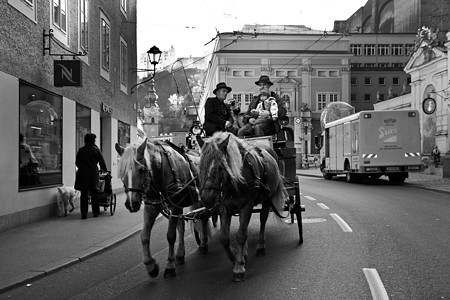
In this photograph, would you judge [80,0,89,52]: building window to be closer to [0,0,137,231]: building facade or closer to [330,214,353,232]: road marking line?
[0,0,137,231]: building facade

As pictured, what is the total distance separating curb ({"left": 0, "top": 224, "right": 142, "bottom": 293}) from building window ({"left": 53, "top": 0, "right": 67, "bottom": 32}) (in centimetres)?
616

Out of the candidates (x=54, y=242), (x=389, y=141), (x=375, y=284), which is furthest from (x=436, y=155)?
(x=375, y=284)

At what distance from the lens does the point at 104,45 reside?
721 inches

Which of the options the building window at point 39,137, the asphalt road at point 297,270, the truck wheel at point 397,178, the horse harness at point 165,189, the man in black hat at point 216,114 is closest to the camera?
the asphalt road at point 297,270

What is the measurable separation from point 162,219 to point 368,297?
846 centimetres

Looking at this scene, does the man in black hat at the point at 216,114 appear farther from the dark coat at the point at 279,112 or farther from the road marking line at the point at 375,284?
the road marking line at the point at 375,284

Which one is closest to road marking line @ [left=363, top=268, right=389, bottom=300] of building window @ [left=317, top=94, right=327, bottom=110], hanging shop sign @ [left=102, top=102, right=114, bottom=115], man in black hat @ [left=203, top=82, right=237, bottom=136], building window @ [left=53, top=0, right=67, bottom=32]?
man in black hat @ [left=203, top=82, right=237, bottom=136]

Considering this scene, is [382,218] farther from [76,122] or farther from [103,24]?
[103,24]

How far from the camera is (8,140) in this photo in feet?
33.2

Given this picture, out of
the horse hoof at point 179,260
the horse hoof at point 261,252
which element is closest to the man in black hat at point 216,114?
the horse hoof at point 261,252

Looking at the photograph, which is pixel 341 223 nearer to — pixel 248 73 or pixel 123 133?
pixel 123 133

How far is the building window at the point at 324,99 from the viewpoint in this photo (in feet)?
240

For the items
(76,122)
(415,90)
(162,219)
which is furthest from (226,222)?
(415,90)

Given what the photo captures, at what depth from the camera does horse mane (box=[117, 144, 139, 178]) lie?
18.9ft
